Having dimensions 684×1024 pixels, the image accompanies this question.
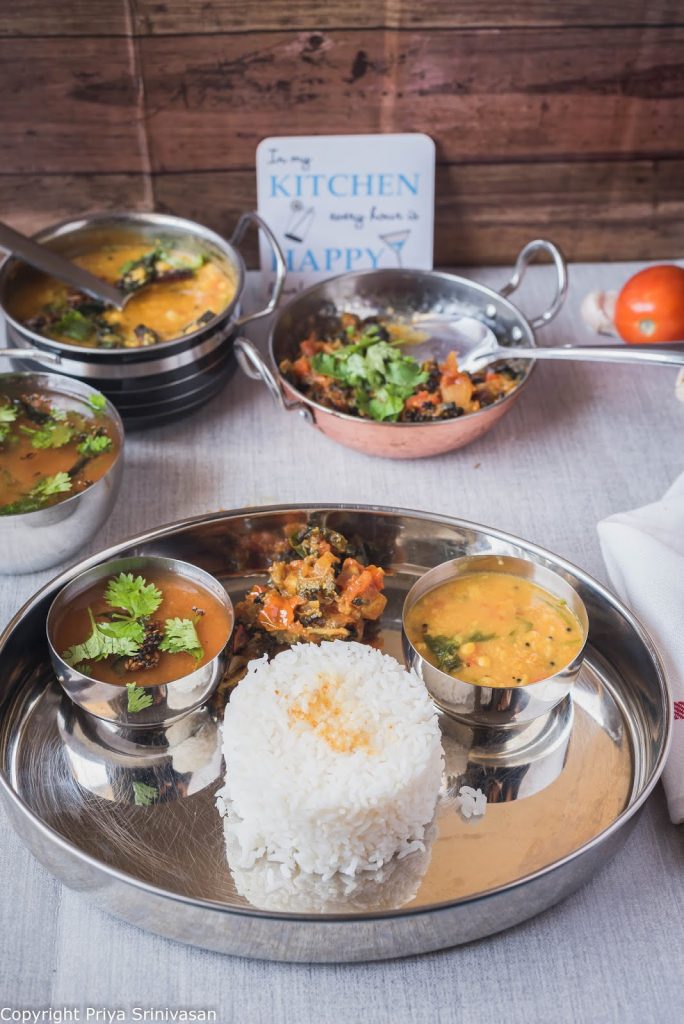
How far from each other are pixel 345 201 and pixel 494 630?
1332mm

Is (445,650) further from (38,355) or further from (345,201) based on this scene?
(345,201)

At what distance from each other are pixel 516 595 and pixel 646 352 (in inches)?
27.3

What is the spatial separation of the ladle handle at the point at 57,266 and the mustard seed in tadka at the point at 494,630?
112cm

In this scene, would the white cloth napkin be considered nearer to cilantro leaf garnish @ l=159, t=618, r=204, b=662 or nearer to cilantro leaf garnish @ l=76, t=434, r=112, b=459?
cilantro leaf garnish @ l=159, t=618, r=204, b=662

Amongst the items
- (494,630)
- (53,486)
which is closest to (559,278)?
(494,630)

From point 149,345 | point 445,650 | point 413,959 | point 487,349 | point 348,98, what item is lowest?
point 413,959

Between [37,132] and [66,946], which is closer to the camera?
[66,946]

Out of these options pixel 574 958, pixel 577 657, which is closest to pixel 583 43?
pixel 577 657

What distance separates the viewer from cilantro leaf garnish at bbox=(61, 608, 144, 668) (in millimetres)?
1723

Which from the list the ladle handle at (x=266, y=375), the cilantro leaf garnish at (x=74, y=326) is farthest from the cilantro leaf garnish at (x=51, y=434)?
the ladle handle at (x=266, y=375)

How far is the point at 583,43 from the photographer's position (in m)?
2.56

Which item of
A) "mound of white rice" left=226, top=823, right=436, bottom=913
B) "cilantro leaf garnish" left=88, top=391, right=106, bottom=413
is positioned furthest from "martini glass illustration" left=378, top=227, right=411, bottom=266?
"mound of white rice" left=226, top=823, right=436, bottom=913

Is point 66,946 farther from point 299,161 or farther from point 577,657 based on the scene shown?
point 299,161

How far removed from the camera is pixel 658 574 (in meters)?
1.92
